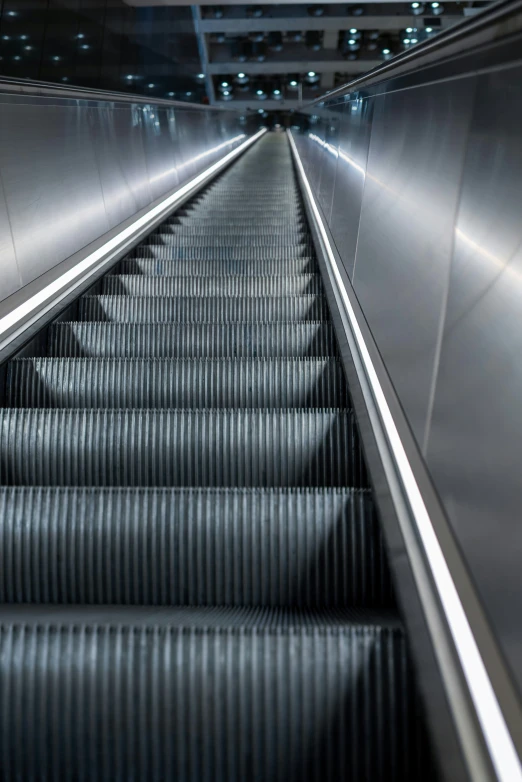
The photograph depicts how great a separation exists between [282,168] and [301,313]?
35.5 feet

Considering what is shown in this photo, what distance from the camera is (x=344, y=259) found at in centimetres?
445

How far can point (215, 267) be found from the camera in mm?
5121

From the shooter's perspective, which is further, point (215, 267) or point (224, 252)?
point (224, 252)

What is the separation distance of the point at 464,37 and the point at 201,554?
58.6 inches

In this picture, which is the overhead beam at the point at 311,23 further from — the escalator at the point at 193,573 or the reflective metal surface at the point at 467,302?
the reflective metal surface at the point at 467,302

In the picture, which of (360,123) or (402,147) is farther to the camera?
(360,123)

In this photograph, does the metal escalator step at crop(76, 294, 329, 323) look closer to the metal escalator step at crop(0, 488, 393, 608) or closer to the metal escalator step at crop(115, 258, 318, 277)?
the metal escalator step at crop(115, 258, 318, 277)

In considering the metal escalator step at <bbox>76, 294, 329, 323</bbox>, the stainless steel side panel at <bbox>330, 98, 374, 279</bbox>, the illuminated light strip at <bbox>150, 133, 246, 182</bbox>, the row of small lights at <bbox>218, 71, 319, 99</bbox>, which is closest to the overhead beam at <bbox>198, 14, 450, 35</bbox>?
the row of small lights at <bbox>218, 71, 319, 99</bbox>

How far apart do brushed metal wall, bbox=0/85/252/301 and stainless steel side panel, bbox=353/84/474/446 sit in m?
1.65

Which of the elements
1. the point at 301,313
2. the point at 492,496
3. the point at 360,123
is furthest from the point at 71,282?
the point at 492,496

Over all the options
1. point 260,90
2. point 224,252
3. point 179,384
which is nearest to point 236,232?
point 224,252

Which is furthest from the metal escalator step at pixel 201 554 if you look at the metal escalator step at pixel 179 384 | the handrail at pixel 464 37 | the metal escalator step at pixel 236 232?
the metal escalator step at pixel 236 232

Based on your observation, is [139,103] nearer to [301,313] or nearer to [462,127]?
[301,313]

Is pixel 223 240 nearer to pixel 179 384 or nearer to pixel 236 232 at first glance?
pixel 236 232
